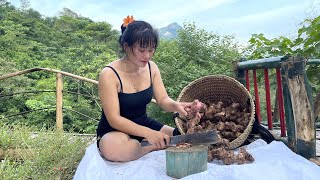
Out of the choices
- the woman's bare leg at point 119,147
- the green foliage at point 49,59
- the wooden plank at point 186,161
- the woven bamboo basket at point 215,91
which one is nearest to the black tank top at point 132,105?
the woman's bare leg at point 119,147

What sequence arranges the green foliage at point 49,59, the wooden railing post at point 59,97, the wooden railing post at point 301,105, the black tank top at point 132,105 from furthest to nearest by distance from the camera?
the green foliage at point 49,59 → the wooden railing post at point 59,97 → the black tank top at point 132,105 → the wooden railing post at point 301,105

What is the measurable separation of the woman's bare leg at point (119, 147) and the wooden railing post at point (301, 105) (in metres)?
0.88

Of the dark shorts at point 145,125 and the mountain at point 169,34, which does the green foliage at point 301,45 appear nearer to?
the mountain at point 169,34

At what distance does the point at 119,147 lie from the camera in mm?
1934

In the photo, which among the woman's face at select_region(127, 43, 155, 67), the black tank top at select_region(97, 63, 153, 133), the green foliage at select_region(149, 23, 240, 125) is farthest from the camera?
the green foliage at select_region(149, 23, 240, 125)

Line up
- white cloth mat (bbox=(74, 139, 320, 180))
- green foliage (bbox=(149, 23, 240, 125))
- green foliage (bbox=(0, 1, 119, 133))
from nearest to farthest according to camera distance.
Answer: white cloth mat (bbox=(74, 139, 320, 180))
green foliage (bbox=(149, 23, 240, 125))
green foliage (bbox=(0, 1, 119, 133))

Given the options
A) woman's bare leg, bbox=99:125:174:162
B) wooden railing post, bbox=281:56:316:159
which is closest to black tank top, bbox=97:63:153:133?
woman's bare leg, bbox=99:125:174:162

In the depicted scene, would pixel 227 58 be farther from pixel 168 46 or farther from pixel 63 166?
pixel 63 166

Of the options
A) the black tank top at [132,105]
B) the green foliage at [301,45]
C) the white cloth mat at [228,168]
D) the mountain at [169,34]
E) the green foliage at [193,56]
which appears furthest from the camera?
the green foliage at [193,56]

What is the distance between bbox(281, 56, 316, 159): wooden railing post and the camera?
1.82 meters

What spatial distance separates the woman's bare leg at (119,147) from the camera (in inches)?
76.2

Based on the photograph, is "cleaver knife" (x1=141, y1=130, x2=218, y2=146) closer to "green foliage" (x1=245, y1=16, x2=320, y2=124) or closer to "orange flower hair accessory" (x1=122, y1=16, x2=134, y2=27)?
"orange flower hair accessory" (x1=122, y1=16, x2=134, y2=27)

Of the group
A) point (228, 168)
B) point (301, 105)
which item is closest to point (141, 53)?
point (228, 168)

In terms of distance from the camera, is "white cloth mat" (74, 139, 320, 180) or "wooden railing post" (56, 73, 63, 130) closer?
"white cloth mat" (74, 139, 320, 180)
